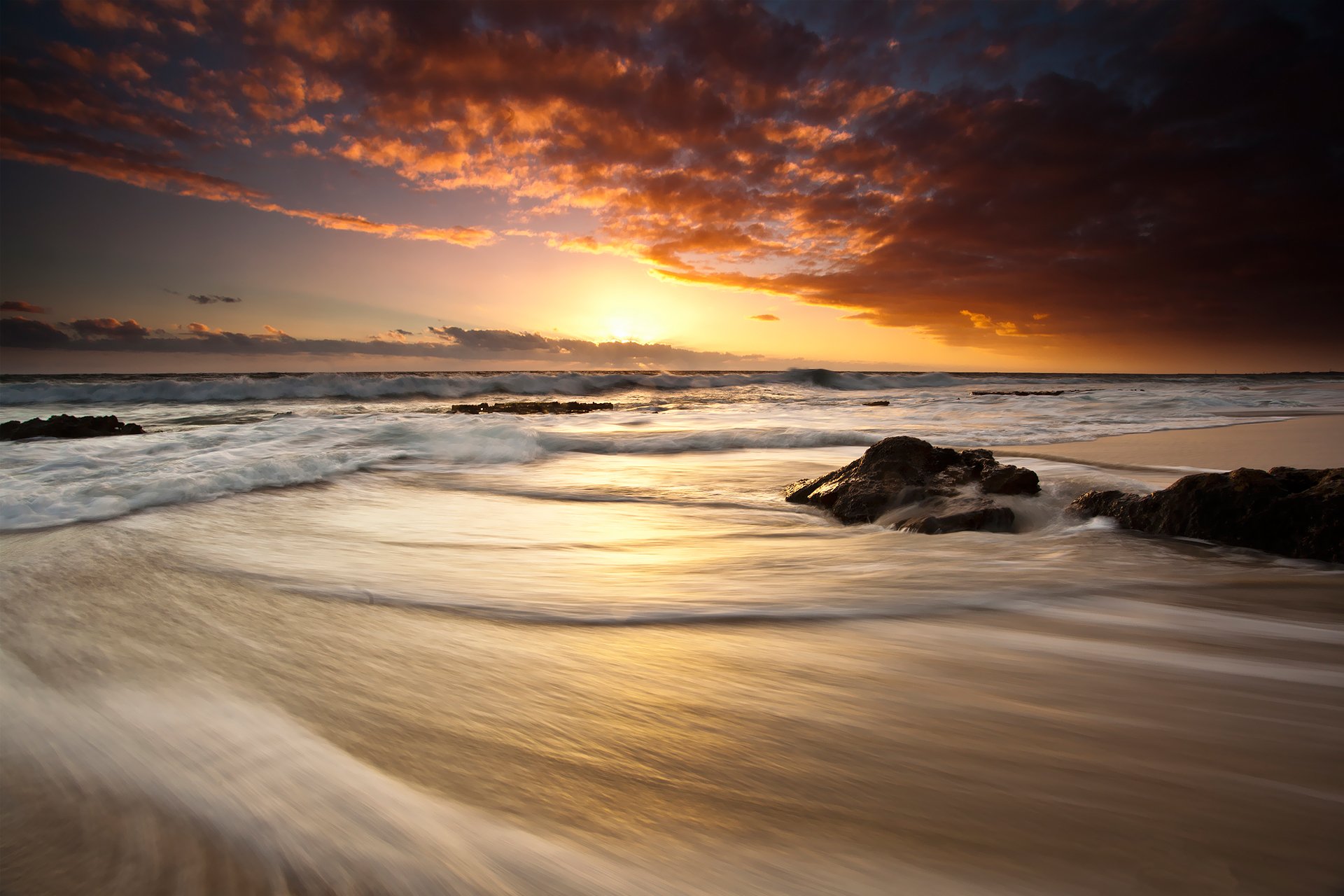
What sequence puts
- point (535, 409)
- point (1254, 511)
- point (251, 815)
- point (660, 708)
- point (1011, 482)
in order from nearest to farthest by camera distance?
point (251, 815) < point (660, 708) < point (1254, 511) < point (1011, 482) < point (535, 409)

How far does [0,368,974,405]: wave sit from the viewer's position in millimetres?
23438

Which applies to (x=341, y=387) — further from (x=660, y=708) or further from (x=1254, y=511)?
(x=1254, y=511)

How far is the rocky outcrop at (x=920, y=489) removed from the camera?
394 centimetres

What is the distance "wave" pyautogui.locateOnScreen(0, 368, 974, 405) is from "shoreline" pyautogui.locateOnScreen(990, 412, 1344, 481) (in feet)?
79.1

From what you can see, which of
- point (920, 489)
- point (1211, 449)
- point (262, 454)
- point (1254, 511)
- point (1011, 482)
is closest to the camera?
point (1254, 511)

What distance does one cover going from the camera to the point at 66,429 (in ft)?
34.4

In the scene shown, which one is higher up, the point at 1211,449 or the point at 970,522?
the point at 1211,449

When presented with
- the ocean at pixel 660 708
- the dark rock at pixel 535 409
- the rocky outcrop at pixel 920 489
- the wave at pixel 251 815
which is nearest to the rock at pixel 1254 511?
the ocean at pixel 660 708

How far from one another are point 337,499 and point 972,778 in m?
5.28

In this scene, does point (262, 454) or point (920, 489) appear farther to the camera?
point (262, 454)

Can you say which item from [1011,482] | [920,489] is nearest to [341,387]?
[920,489]

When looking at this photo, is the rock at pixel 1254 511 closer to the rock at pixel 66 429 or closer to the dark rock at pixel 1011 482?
the dark rock at pixel 1011 482

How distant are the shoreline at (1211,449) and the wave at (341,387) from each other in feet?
79.1

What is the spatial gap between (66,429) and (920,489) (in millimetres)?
14108
